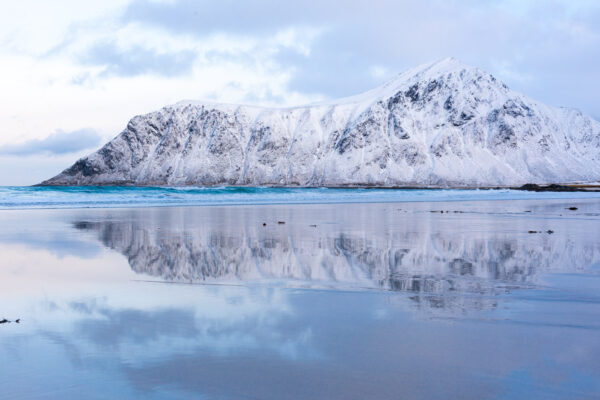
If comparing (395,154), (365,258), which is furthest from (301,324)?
(395,154)

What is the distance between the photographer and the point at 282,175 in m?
190

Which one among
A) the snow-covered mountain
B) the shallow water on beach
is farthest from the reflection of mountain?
the snow-covered mountain

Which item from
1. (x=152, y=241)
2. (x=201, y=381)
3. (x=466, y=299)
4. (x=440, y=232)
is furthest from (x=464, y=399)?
(x=440, y=232)

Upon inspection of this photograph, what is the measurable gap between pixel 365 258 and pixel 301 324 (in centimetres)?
537

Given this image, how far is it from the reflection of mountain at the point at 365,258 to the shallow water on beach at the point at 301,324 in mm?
68

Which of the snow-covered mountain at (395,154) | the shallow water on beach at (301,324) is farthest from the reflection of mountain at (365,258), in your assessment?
the snow-covered mountain at (395,154)

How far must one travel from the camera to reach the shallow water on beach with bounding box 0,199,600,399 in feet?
14.5

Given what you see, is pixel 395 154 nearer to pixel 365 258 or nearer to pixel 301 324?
pixel 365 258

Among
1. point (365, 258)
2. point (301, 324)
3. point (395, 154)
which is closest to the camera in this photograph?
point (301, 324)

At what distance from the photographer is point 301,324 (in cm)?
620

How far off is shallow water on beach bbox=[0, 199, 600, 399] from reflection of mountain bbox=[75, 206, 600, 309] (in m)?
0.07

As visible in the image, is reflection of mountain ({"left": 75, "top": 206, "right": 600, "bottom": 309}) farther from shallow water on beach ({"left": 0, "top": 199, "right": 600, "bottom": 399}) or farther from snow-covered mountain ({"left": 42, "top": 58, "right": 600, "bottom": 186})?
snow-covered mountain ({"left": 42, "top": 58, "right": 600, "bottom": 186})

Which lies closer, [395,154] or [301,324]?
[301,324]

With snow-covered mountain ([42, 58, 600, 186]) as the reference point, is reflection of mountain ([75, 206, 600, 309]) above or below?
below
